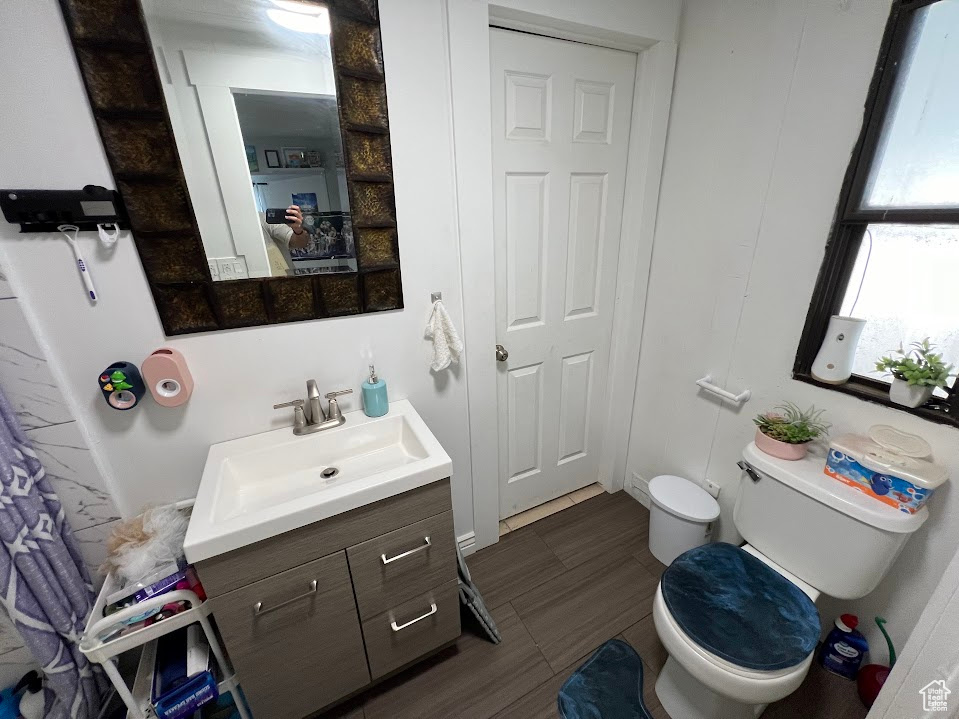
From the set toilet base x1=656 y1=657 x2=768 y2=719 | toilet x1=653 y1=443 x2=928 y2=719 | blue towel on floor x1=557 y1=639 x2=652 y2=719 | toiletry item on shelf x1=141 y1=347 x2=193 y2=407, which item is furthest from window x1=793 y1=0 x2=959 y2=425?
toiletry item on shelf x1=141 y1=347 x2=193 y2=407

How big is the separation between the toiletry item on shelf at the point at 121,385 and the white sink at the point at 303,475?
258 millimetres

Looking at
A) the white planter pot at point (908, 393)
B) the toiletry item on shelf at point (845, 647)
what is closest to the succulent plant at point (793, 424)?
the white planter pot at point (908, 393)

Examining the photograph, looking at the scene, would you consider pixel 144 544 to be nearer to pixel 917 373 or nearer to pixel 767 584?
pixel 767 584

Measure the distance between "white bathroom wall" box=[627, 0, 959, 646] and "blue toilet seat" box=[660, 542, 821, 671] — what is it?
0.22 meters

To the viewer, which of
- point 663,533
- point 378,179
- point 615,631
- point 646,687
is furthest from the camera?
point 663,533

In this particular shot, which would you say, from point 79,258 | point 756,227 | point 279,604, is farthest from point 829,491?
point 79,258

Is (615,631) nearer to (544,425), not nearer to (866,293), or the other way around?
(544,425)

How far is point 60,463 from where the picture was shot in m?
1.04

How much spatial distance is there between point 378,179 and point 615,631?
182 cm

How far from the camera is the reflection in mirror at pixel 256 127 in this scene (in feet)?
3.14

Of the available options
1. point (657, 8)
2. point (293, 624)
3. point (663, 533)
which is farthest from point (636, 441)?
point (657, 8)

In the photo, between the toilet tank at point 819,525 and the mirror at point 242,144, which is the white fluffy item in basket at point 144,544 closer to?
the mirror at point 242,144

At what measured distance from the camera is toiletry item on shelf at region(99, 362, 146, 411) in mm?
1004

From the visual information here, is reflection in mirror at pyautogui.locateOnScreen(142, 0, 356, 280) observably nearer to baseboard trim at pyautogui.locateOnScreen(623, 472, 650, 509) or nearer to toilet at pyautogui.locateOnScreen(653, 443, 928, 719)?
toilet at pyautogui.locateOnScreen(653, 443, 928, 719)
